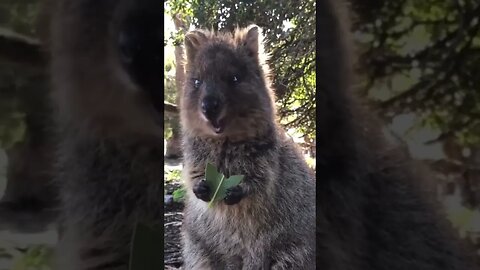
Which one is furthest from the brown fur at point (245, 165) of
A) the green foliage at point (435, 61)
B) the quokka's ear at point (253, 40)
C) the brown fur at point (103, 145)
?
the green foliage at point (435, 61)

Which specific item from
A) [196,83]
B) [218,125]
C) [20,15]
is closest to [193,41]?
[196,83]

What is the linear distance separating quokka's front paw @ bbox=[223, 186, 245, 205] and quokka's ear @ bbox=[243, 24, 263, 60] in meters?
0.38

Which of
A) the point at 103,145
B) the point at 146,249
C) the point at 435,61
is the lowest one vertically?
the point at 146,249

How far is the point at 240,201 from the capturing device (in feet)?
5.10

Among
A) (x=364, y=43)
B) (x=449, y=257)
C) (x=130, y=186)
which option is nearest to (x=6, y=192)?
(x=130, y=186)

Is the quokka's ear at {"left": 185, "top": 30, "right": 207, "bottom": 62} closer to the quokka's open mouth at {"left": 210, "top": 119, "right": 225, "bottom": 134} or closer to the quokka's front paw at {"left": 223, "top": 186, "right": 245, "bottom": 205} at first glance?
the quokka's open mouth at {"left": 210, "top": 119, "right": 225, "bottom": 134}

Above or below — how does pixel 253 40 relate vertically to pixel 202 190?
above

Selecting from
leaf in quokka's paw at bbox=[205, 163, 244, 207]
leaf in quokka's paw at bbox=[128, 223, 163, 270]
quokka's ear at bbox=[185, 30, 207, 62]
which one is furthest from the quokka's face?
leaf in quokka's paw at bbox=[128, 223, 163, 270]

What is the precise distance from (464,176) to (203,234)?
76 centimetres

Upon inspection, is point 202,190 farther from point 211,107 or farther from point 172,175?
point 211,107

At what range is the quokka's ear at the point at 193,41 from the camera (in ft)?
5.00

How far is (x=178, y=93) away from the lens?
1.53 metres

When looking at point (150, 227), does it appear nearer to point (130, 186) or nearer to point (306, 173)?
point (130, 186)

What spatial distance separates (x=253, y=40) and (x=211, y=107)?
0.74 ft
